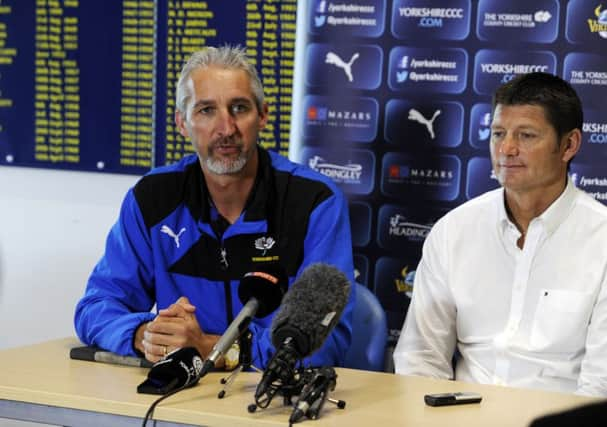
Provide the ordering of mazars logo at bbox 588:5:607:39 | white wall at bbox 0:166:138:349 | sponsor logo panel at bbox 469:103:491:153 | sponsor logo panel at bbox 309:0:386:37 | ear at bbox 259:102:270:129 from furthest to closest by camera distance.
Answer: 1. white wall at bbox 0:166:138:349
2. sponsor logo panel at bbox 309:0:386:37
3. sponsor logo panel at bbox 469:103:491:153
4. mazars logo at bbox 588:5:607:39
5. ear at bbox 259:102:270:129

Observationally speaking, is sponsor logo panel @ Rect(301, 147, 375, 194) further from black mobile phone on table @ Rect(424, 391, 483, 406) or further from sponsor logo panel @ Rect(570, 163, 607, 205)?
black mobile phone on table @ Rect(424, 391, 483, 406)

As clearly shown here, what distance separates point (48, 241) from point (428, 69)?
6.43ft

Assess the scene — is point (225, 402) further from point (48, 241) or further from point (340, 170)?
point (48, 241)

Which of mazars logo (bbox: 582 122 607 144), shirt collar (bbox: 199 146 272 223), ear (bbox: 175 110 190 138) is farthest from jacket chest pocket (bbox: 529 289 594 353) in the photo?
ear (bbox: 175 110 190 138)

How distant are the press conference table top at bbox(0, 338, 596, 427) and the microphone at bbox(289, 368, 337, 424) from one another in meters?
0.02

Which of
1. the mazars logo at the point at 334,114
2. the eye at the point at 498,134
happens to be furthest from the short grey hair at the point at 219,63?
the eye at the point at 498,134

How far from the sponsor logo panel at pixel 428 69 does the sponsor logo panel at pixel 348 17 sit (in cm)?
14

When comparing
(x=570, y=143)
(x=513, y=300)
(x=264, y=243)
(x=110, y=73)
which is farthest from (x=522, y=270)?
(x=110, y=73)

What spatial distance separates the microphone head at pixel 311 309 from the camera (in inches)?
71.7

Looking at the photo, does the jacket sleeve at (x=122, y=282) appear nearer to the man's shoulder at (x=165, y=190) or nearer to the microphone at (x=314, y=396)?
the man's shoulder at (x=165, y=190)

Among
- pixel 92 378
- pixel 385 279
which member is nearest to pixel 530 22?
pixel 385 279

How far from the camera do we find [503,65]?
3.27 m

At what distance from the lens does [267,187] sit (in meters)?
2.81

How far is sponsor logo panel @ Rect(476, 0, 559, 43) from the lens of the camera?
3.20m
